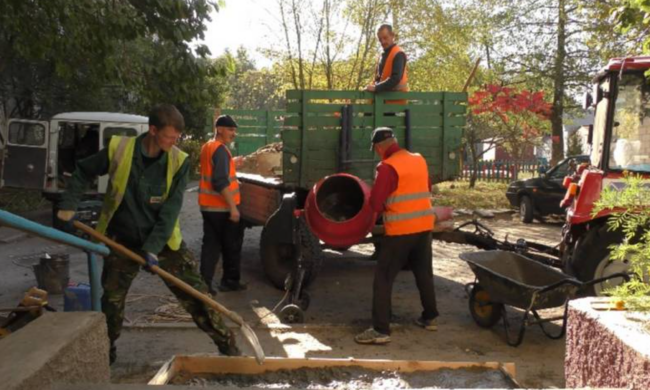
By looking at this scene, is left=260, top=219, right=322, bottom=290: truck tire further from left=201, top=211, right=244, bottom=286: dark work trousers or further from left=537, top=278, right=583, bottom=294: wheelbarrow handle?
left=537, top=278, right=583, bottom=294: wheelbarrow handle

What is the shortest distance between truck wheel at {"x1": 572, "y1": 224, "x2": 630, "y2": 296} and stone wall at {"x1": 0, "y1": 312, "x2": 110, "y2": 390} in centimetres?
450

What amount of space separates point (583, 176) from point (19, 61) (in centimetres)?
1305

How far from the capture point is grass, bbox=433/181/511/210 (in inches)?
651

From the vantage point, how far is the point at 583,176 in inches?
245

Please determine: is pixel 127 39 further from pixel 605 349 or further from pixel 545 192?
pixel 545 192

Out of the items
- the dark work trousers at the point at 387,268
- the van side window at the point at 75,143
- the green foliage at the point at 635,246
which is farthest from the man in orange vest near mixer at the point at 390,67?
the van side window at the point at 75,143

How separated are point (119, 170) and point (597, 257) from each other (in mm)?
4245

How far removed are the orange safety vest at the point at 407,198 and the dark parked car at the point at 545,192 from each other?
27.7ft

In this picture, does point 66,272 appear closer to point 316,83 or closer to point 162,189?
point 162,189

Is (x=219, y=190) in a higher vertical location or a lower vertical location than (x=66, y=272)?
higher

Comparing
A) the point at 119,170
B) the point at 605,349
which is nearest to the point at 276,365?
the point at 119,170

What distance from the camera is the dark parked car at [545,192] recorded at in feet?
43.1

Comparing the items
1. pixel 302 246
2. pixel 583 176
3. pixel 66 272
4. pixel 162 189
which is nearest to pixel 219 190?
pixel 302 246

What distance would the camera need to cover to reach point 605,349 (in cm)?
238
